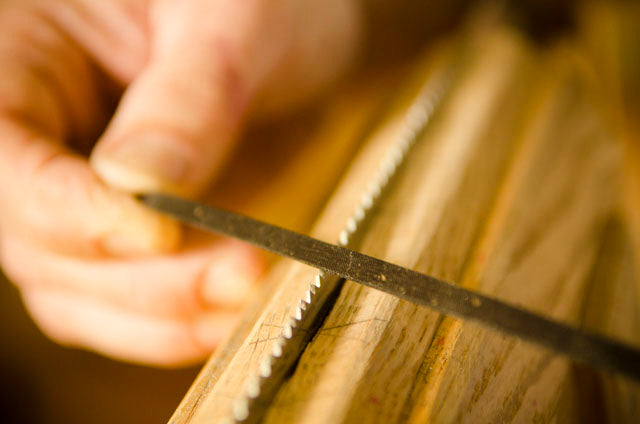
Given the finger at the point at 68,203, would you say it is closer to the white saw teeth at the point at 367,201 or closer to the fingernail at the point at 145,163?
the fingernail at the point at 145,163

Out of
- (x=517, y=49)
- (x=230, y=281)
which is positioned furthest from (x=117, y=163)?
(x=517, y=49)

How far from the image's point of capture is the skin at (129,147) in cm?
59

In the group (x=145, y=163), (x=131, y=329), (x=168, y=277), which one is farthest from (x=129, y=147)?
(x=131, y=329)

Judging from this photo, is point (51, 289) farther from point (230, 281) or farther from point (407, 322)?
point (407, 322)

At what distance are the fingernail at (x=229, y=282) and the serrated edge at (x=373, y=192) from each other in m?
0.20

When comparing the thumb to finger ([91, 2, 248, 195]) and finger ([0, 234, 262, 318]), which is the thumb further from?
finger ([0, 234, 262, 318])

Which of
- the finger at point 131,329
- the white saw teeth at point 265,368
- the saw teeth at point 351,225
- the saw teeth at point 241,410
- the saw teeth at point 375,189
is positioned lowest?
the finger at point 131,329

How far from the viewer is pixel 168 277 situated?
2.24ft

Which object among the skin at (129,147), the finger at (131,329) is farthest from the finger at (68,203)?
the finger at (131,329)

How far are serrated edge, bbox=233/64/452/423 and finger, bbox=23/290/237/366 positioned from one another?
0.28 m

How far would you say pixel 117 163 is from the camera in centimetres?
56

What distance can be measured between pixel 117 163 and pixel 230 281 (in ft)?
0.69

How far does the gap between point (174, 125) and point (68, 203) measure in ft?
0.52

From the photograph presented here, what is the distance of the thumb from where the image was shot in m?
0.57
